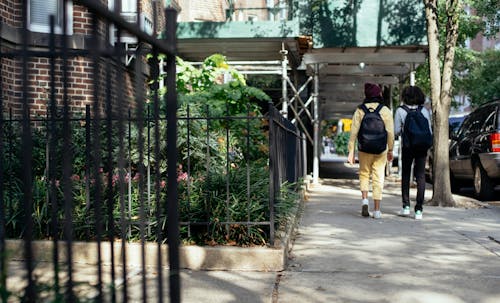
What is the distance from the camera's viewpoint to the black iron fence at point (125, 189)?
6.68 feet

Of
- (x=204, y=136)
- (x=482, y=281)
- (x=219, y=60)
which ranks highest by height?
(x=219, y=60)

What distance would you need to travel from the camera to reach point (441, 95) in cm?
1009

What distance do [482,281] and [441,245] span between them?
1.54 m

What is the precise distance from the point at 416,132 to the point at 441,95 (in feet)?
7.47

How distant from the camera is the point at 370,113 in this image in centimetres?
808

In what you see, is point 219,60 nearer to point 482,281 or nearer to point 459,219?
point 459,219

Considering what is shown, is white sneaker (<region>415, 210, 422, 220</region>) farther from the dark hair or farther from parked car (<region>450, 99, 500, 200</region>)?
parked car (<region>450, 99, 500, 200</region>)

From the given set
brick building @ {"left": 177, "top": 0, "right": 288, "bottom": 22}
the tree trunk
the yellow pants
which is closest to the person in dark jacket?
the yellow pants

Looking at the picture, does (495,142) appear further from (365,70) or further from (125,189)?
(125,189)

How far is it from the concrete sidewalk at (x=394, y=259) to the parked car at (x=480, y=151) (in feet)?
6.00

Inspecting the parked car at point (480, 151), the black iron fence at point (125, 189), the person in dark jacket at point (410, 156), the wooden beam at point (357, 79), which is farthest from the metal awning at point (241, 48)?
the black iron fence at point (125, 189)

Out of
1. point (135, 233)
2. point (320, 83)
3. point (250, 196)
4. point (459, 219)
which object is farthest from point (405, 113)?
point (320, 83)

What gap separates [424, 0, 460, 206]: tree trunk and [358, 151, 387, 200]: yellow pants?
6.92 ft

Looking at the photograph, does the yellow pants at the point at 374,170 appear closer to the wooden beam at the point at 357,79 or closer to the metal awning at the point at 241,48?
the metal awning at the point at 241,48
